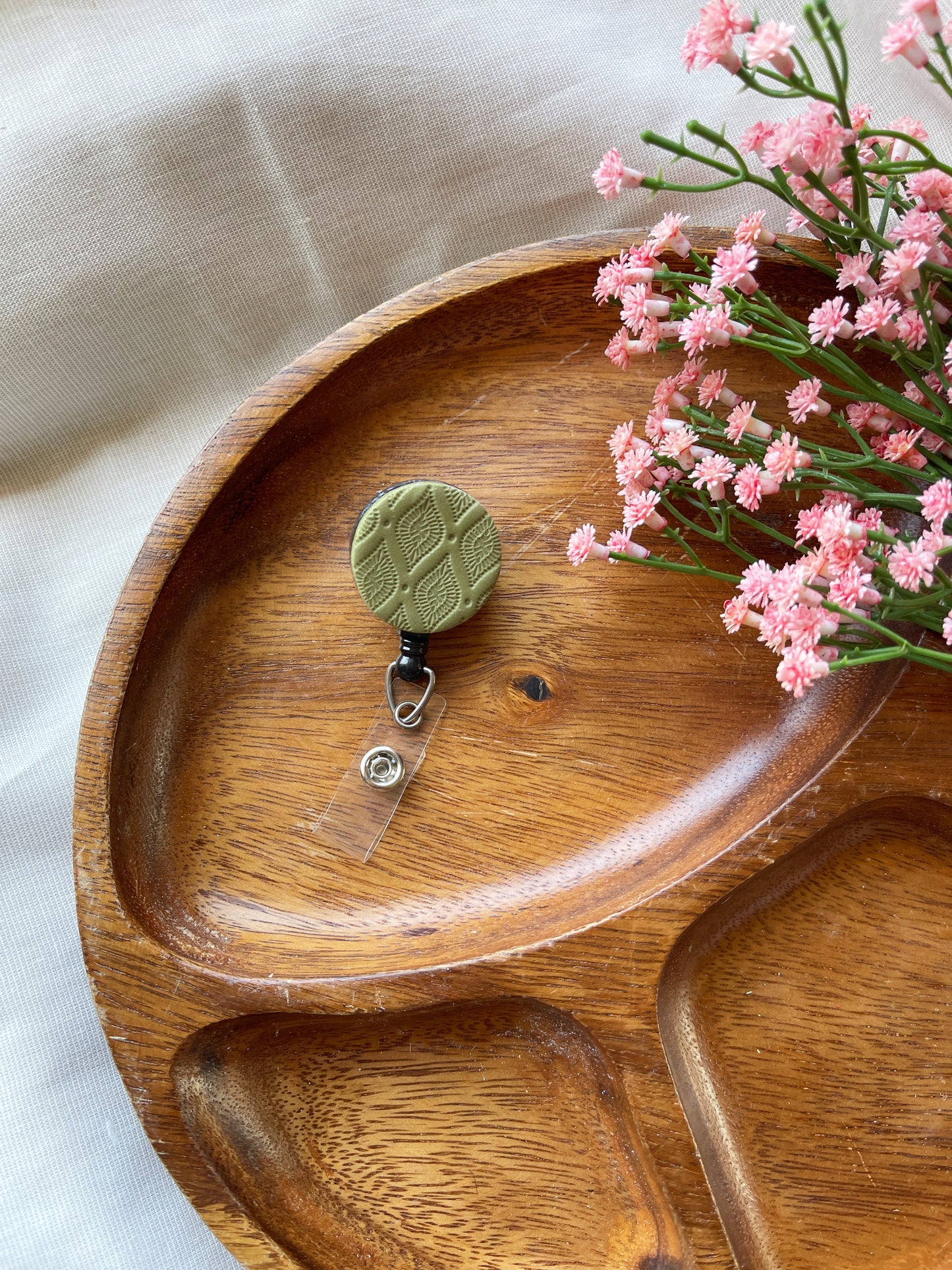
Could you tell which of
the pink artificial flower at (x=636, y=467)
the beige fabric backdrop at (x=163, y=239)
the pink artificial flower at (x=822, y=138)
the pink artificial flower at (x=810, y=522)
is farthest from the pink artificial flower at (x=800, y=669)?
the beige fabric backdrop at (x=163, y=239)

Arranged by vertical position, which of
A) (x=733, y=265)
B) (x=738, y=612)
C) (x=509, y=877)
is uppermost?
(x=733, y=265)

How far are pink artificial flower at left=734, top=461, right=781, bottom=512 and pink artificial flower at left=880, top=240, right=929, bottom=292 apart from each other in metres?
0.15

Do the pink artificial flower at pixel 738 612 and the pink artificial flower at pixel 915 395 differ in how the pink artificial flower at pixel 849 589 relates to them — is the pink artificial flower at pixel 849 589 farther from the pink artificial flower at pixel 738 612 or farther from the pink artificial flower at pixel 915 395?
the pink artificial flower at pixel 915 395

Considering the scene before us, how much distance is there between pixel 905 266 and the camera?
65cm

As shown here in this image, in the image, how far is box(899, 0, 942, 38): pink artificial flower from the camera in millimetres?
579

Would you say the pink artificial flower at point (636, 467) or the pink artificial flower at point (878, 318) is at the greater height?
the pink artificial flower at point (878, 318)

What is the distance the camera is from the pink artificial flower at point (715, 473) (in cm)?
73

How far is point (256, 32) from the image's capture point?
1020 mm

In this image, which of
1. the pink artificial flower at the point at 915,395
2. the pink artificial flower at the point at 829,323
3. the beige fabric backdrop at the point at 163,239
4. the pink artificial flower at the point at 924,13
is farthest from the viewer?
the beige fabric backdrop at the point at 163,239

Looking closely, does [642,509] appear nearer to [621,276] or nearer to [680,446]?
[680,446]

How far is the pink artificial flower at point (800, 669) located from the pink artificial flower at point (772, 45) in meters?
0.36

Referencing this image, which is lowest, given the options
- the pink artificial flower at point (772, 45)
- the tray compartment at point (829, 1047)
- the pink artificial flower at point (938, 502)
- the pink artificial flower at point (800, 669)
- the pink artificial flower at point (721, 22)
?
the tray compartment at point (829, 1047)

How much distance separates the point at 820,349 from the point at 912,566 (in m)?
0.21

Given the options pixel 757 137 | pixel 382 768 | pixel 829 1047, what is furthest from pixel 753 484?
pixel 829 1047
